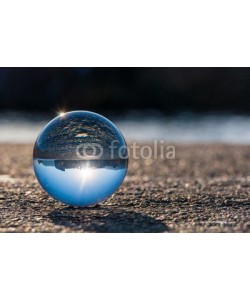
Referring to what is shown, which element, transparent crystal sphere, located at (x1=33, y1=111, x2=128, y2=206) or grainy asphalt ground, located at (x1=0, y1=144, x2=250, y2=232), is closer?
grainy asphalt ground, located at (x1=0, y1=144, x2=250, y2=232)

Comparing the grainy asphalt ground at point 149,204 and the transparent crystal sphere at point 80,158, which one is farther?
the transparent crystal sphere at point 80,158

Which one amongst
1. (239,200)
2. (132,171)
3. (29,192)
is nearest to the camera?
(239,200)

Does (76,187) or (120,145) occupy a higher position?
(120,145)

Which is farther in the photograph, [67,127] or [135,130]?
[135,130]

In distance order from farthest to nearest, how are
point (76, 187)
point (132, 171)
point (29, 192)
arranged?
point (132, 171) → point (29, 192) → point (76, 187)

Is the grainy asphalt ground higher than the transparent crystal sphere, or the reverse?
the transparent crystal sphere

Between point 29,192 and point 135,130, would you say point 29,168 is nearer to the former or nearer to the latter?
point 29,192

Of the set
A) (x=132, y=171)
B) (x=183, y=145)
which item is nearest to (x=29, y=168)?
(x=132, y=171)
